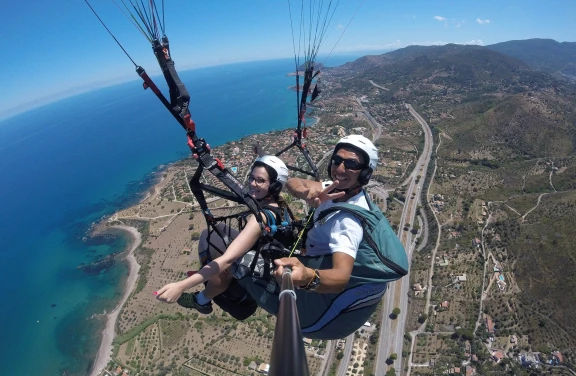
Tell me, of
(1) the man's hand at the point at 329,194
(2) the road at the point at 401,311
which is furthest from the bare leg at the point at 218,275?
(2) the road at the point at 401,311

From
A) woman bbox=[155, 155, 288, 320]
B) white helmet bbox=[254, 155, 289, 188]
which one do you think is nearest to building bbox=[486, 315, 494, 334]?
woman bbox=[155, 155, 288, 320]

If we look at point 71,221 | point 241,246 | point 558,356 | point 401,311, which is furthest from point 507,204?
point 71,221

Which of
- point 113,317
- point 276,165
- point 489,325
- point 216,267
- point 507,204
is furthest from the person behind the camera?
point 507,204

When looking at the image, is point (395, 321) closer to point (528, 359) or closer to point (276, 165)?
point (528, 359)

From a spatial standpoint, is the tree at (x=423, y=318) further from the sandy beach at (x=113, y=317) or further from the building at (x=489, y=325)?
the sandy beach at (x=113, y=317)

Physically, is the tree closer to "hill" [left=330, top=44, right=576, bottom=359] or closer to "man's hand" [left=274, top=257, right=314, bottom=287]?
"hill" [left=330, top=44, right=576, bottom=359]

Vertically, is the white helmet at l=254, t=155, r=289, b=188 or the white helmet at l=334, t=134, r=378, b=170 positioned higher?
the white helmet at l=334, t=134, r=378, b=170

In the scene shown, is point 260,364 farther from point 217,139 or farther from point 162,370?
point 217,139
